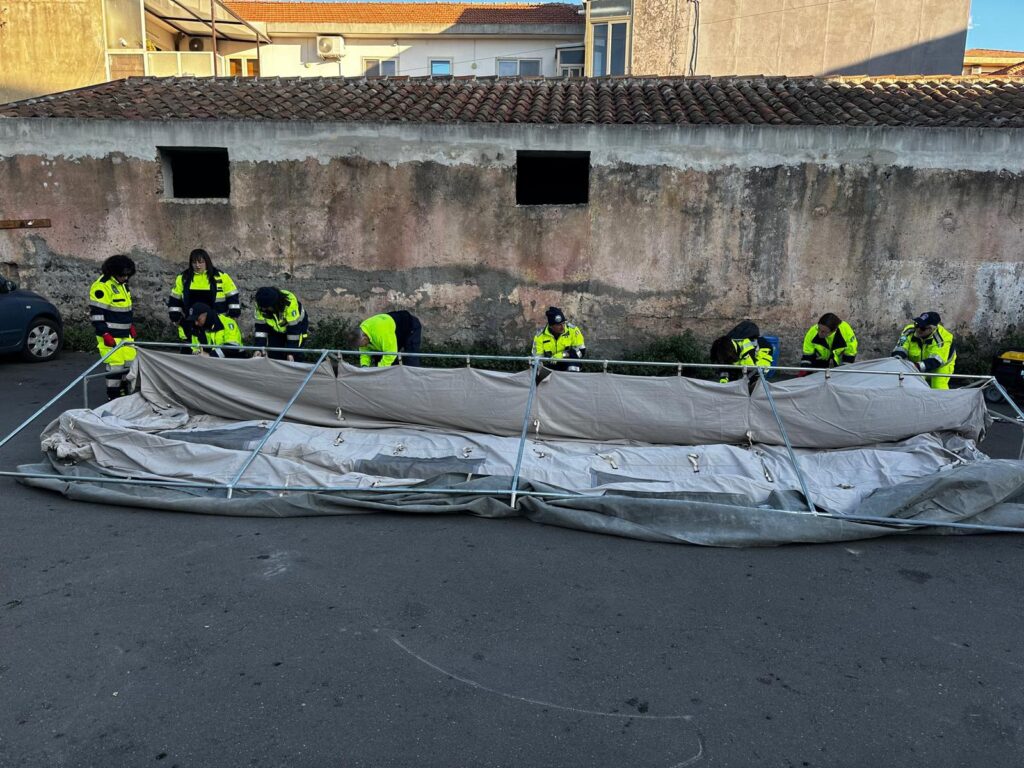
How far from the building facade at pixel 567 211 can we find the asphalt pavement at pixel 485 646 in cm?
686

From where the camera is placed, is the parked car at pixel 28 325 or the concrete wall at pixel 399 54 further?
the concrete wall at pixel 399 54

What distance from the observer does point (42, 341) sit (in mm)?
10930

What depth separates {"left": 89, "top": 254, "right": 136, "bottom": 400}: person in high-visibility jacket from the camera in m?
8.09

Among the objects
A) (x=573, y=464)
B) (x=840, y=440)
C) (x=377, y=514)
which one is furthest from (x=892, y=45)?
(x=377, y=514)

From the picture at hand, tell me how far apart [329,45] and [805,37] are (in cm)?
1411

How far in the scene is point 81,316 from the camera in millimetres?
12328

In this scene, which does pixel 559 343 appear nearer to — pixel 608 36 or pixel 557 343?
pixel 557 343

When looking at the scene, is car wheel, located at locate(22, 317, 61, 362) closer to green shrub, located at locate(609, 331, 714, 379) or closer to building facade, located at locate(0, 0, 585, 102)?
green shrub, located at locate(609, 331, 714, 379)

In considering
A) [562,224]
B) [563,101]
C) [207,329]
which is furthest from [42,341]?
[563,101]

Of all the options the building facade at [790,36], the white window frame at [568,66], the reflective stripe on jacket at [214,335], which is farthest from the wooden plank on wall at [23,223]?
the white window frame at [568,66]

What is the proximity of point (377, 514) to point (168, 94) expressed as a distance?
1093 cm

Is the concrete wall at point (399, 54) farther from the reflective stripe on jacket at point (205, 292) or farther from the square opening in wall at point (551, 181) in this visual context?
the reflective stripe on jacket at point (205, 292)

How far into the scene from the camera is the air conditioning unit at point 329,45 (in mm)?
23984

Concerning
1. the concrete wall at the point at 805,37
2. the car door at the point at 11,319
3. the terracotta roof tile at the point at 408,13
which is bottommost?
the car door at the point at 11,319
